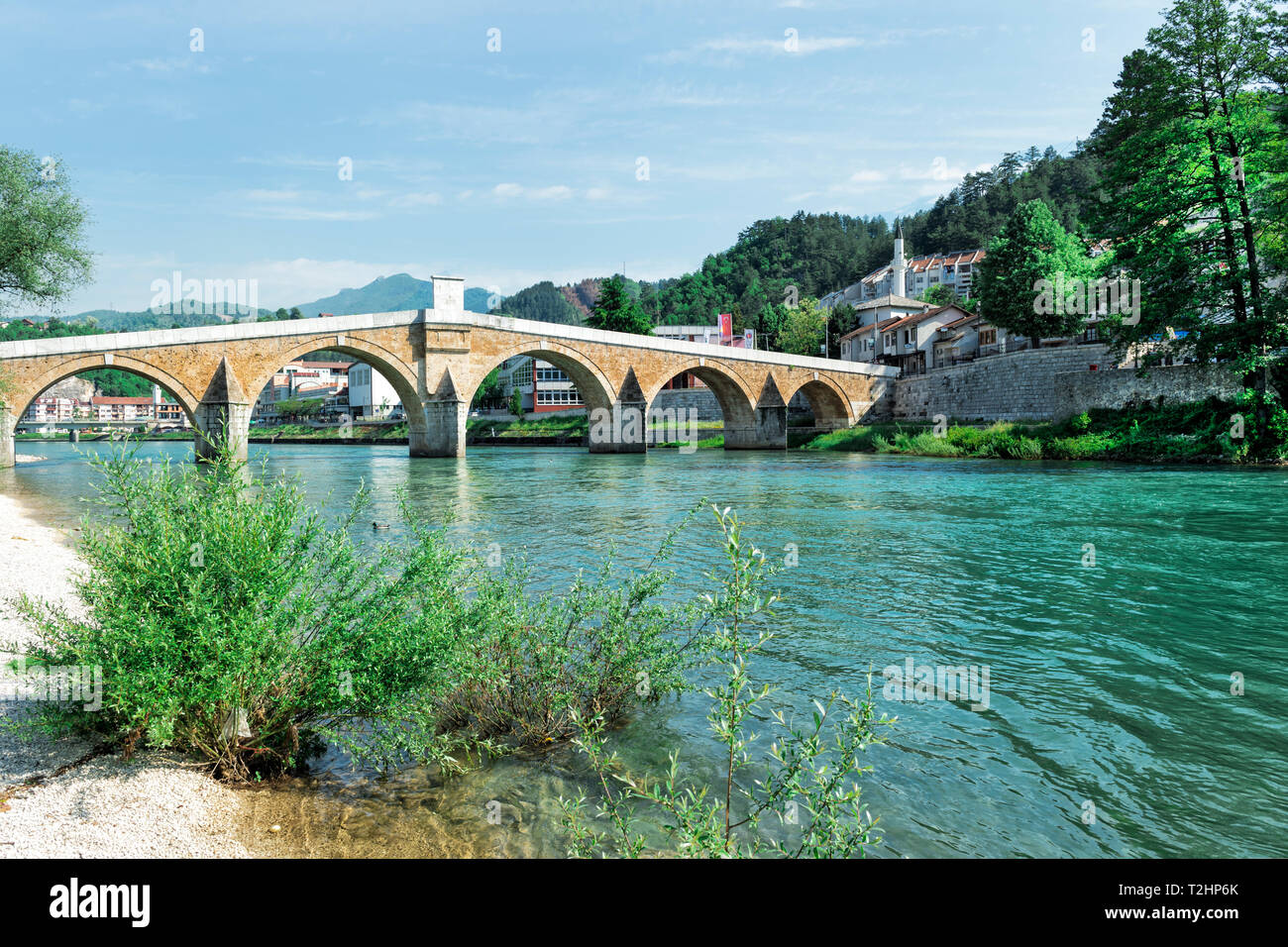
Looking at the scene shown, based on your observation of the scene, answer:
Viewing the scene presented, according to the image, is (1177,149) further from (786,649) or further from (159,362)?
(159,362)

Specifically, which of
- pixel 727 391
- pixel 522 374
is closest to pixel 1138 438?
pixel 727 391

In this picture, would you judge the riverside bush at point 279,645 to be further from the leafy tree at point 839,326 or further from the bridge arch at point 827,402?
the leafy tree at point 839,326

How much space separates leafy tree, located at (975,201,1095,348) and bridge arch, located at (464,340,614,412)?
63.0 feet

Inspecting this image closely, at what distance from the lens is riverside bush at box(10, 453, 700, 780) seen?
3.27m

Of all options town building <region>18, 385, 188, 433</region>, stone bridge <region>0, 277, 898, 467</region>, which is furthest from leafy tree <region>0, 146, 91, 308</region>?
town building <region>18, 385, 188, 433</region>

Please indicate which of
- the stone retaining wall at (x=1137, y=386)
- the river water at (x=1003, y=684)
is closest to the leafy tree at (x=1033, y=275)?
the stone retaining wall at (x=1137, y=386)

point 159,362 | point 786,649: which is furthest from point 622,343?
point 786,649

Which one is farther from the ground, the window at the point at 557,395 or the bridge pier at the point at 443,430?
the window at the point at 557,395

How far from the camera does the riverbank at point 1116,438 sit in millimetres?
22016

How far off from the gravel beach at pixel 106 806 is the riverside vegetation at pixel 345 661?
13 cm

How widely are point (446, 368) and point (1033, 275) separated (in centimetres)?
2716

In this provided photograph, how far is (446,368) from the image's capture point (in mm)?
34500

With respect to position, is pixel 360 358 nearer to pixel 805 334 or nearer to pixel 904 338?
pixel 904 338

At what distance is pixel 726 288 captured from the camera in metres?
108
